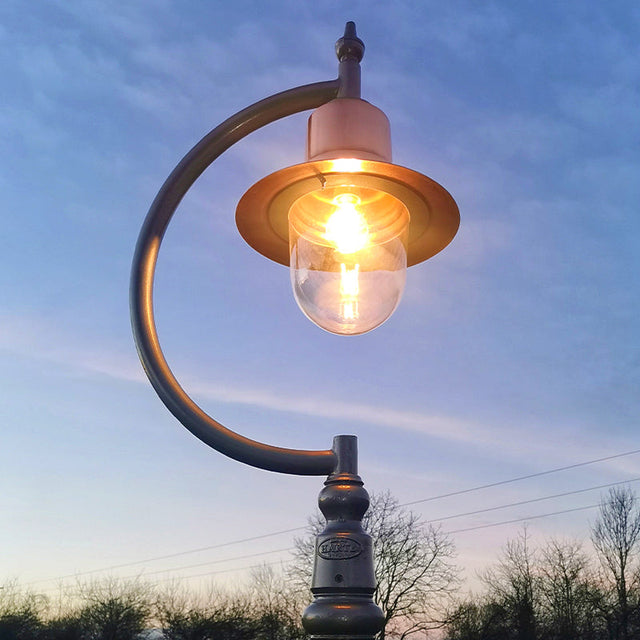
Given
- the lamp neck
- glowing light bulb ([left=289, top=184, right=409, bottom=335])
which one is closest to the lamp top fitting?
the lamp neck

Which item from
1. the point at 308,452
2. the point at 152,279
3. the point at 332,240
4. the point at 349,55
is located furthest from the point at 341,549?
the point at 349,55

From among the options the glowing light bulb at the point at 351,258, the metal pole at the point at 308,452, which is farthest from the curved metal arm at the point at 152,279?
the glowing light bulb at the point at 351,258

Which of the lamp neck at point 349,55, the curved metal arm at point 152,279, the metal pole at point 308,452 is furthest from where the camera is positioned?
the lamp neck at point 349,55

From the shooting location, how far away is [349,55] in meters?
2.11

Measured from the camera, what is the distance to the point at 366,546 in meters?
1.73

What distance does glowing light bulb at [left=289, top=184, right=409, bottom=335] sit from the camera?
1924 mm

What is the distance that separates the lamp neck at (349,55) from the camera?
2043 millimetres

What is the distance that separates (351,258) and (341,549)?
2.43ft

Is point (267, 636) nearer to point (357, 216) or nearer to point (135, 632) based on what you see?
point (135, 632)

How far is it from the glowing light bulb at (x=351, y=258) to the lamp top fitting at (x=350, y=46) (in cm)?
46

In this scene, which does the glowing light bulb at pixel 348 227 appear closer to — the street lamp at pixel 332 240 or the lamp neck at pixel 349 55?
the street lamp at pixel 332 240

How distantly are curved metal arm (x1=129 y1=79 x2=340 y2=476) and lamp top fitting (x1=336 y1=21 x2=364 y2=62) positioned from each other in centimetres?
11

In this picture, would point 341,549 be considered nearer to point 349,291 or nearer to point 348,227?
point 349,291

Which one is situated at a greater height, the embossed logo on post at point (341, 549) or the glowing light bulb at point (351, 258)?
the glowing light bulb at point (351, 258)
